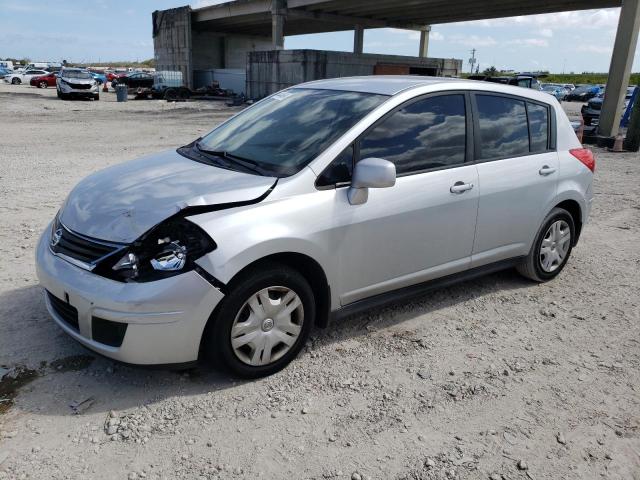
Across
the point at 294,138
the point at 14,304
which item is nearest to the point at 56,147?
the point at 14,304

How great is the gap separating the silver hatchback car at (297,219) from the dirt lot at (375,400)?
31cm

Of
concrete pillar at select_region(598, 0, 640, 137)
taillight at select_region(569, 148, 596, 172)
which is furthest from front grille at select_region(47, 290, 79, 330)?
concrete pillar at select_region(598, 0, 640, 137)

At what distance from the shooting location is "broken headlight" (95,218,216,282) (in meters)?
2.84

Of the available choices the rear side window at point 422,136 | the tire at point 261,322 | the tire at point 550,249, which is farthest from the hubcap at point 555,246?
the tire at point 261,322

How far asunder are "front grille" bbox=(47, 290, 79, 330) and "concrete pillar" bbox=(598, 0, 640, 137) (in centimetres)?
1883

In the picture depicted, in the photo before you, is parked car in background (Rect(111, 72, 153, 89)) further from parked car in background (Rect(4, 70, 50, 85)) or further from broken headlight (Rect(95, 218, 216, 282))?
broken headlight (Rect(95, 218, 216, 282))

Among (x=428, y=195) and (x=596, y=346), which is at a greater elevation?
(x=428, y=195)

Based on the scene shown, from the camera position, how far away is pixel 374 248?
3.53m

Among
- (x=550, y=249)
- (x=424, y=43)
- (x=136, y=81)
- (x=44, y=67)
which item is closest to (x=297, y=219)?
(x=550, y=249)

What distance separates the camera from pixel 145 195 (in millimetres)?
3186

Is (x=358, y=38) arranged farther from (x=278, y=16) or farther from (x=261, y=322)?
(x=261, y=322)

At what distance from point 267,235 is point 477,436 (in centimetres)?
159

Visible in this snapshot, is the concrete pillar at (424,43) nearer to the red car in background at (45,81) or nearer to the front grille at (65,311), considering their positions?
the red car in background at (45,81)

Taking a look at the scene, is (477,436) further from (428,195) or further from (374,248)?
(428,195)
